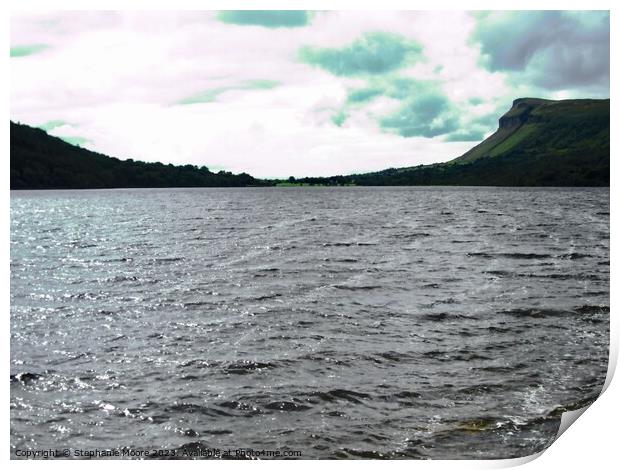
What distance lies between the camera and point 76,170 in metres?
16.3

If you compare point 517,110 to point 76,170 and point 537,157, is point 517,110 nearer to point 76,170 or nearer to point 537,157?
point 537,157

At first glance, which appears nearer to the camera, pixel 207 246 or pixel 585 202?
pixel 207 246

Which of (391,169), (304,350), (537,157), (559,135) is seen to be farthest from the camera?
(537,157)

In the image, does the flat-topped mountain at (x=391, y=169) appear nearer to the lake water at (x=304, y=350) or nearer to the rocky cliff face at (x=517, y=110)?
the rocky cliff face at (x=517, y=110)

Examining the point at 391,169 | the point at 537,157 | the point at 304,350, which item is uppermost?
the point at 537,157

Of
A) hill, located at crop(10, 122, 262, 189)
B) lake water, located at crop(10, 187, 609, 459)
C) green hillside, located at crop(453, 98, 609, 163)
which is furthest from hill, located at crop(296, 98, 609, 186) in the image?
hill, located at crop(10, 122, 262, 189)

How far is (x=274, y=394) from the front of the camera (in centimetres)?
839

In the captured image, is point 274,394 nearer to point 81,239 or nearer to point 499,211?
point 81,239

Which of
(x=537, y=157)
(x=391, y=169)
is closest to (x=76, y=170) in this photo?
(x=391, y=169)

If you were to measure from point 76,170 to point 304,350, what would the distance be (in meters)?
10.1

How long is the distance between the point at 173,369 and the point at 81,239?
17.9 meters

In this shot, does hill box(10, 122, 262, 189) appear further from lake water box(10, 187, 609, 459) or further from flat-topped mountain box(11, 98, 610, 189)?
lake water box(10, 187, 609, 459)
